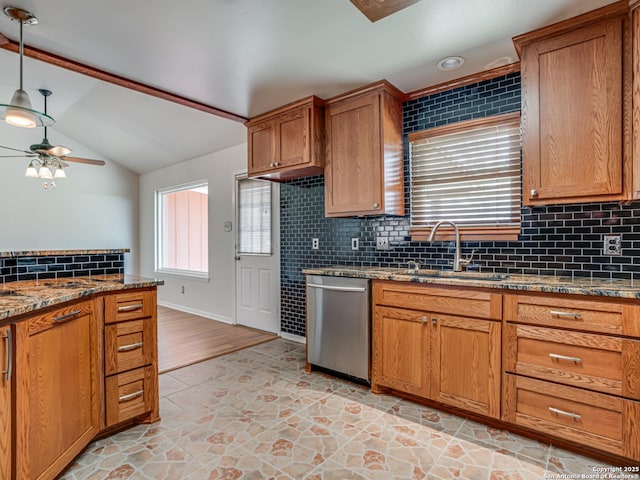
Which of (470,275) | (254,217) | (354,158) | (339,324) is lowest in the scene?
(339,324)

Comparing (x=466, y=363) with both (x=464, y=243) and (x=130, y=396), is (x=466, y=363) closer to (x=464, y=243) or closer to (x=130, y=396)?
(x=464, y=243)

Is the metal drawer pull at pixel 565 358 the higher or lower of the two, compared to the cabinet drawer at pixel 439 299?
lower

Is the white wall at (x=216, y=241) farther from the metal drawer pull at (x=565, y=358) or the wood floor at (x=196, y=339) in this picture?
the metal drawer pull at (x=565, y=358)

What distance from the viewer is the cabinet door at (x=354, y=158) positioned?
2.83m

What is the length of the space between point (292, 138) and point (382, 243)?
130 cm

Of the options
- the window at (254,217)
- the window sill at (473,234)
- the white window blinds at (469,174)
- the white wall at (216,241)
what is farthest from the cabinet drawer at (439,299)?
the white wall at (216,241)

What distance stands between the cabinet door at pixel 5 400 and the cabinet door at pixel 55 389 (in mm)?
37

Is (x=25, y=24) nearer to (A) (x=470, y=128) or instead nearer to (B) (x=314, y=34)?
(B) (x=314, y=34)

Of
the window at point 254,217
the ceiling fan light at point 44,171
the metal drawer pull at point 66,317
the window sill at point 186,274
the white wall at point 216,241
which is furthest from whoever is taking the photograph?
the window sill at point 186,274

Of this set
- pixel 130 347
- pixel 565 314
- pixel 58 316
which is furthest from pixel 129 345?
pixel 565 314

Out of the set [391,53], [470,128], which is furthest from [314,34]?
[470,128]

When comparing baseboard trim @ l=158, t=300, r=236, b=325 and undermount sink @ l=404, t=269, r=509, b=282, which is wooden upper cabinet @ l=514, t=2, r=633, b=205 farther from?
baseboard trim @ l=158, t=300, r=236, b=325

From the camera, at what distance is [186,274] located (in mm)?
5594

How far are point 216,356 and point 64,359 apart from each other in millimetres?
1855
